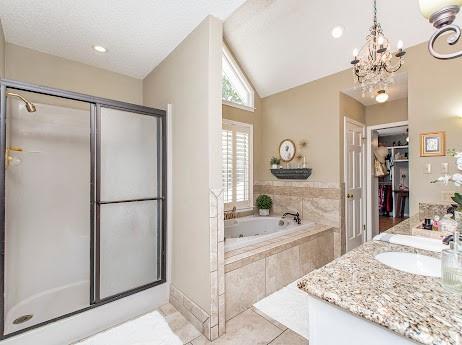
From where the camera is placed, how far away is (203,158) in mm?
1878

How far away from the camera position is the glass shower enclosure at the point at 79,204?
2.04 m

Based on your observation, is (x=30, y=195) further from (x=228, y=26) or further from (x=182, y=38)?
(x=228, y=26)

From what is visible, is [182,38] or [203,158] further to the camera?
[182,38]

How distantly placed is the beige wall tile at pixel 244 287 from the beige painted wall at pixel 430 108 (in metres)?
1.92

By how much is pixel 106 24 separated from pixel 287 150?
2.87m

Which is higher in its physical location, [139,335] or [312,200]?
[312,200]

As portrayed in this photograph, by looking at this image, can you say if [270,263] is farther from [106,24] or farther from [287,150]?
[106,24]

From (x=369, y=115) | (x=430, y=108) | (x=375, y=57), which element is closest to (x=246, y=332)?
(x=375, y=57)

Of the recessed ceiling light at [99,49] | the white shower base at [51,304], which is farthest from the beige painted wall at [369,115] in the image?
the white shower base at [51,304]

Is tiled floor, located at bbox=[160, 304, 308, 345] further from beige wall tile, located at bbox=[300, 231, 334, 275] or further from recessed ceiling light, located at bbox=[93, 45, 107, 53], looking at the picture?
recessed ceiling light, located at bbox=[93, 45, 107, 53]

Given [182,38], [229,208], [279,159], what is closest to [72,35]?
[182,38]

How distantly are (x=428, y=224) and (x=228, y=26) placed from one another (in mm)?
3229

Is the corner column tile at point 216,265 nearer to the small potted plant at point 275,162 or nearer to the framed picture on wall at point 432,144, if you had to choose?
the small potted plant at point 275,162

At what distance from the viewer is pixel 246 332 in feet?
6.07
